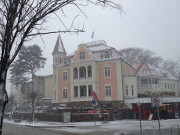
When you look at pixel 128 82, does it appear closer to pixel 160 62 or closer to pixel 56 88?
pixel 56 88

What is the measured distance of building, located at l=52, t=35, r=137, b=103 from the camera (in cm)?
3584

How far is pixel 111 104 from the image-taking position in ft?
115

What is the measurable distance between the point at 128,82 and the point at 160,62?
33.0 meters

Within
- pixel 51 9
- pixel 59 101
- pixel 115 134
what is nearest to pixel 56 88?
pixel 59 101

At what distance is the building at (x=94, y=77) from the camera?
118ft

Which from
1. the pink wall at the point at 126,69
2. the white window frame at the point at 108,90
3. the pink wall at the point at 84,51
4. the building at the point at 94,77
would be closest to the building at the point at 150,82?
the pink wall at the point at 126,69

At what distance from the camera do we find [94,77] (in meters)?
36.8

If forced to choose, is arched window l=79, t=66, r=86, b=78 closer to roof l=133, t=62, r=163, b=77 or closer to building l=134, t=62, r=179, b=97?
building l=134, t=62, r=179, b=97

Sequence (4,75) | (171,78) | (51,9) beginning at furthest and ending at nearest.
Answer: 1. (171,78)
2. (51,9)
3. (4,75)

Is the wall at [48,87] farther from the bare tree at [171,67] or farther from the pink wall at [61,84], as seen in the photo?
the bare tree at [171,67]

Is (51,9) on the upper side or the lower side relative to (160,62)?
lower

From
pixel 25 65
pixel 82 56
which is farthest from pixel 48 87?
pixel 82 56

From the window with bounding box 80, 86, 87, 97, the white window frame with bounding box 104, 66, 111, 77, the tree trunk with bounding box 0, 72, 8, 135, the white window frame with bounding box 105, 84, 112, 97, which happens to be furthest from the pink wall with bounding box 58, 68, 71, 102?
the tree trunk with bounding box 0, 72, 8, 135

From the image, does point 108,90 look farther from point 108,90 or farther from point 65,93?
point 65,93
